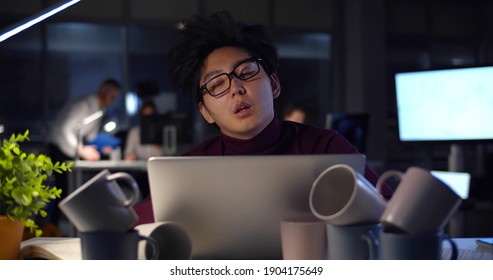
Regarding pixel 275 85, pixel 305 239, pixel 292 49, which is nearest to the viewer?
pixel 305 239

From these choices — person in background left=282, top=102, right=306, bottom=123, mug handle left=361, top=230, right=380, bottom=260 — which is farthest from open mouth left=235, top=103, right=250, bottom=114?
person in background left=282, top=102, right=306, bottom=123

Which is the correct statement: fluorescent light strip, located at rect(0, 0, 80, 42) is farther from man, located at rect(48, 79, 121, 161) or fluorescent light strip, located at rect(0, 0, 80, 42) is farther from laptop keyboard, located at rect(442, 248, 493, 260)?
man, located at rect(48, 79, 121, 161)

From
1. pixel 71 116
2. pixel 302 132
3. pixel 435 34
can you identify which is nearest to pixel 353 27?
pixel 435 34

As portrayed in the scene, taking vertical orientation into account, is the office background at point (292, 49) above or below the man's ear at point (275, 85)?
above

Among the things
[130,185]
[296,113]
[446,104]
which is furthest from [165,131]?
[130,185]

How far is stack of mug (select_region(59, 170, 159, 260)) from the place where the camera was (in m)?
0.88

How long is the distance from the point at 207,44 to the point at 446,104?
1.36 m

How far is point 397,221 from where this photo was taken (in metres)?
0.83

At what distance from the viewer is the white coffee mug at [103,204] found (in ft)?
2.87

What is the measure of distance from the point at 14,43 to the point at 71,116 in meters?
2.40

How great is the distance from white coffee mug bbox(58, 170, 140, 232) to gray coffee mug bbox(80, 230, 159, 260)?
0.04 feet

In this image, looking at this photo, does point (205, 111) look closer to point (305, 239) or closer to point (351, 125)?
point (305, 239)

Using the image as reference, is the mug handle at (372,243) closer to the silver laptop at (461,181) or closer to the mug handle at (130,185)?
the mug handle at (130,185)

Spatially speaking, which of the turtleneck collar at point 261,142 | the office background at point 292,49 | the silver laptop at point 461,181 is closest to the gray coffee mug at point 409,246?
the turtleneck collar at point 261,142
